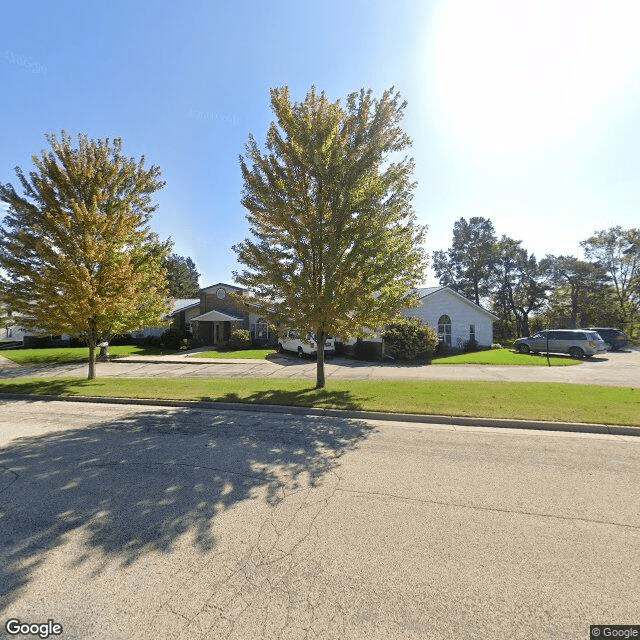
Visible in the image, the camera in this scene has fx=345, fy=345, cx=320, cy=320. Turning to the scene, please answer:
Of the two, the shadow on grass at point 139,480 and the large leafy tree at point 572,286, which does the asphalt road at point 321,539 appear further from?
the large leafy tree at point 572,286

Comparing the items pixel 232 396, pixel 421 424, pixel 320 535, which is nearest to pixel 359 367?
pixel 232 396

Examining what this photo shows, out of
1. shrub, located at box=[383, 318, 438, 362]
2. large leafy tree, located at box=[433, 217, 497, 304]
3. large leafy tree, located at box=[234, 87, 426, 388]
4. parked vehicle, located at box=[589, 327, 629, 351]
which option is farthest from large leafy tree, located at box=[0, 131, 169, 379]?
large leafy tree, located at box=[433, 217, 497, 304]

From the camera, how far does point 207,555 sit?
3221mm

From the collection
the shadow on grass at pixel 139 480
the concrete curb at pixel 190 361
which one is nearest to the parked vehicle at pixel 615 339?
the concrete curb at pixel 190 361

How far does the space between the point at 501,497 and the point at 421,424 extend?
143 inches

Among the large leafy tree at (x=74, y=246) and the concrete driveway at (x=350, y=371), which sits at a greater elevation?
the large leafy tree at (x=74, y=246)

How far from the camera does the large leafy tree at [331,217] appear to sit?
10.4 m

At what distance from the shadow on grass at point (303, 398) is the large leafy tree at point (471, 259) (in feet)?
160

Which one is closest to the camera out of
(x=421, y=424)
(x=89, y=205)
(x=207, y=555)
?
(x=207, y=555)

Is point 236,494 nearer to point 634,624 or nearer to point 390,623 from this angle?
point 390,623

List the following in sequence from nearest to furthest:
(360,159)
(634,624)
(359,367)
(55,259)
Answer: (634,624) → (360,159) → (55,259) → (359,367)

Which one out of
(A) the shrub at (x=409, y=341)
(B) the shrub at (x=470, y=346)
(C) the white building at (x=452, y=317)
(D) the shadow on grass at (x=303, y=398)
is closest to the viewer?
(D) the shadow on grass at (x=303, y=398)

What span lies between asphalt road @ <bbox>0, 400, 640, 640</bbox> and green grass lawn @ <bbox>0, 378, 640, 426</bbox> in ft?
6.58

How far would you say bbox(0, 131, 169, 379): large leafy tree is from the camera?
500 inches
